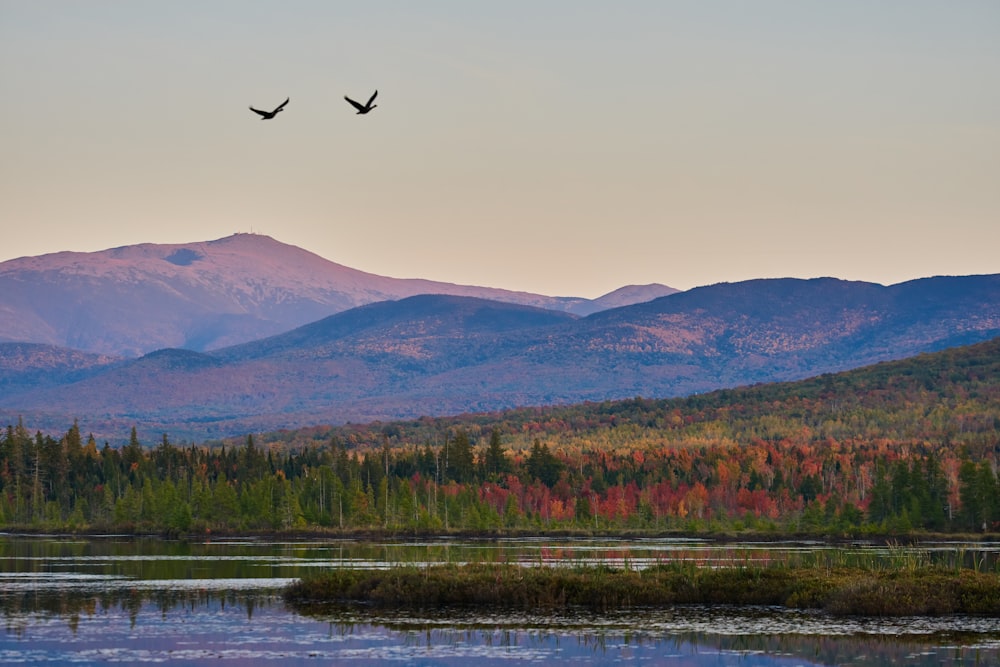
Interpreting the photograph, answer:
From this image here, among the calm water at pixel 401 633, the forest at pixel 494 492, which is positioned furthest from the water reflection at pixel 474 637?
the forest at pixel 494 492

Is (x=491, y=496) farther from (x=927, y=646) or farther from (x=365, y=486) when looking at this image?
(x=927, y=646)

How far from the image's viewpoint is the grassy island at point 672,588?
63.1 m

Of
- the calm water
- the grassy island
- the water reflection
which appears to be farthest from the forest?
the water reflection

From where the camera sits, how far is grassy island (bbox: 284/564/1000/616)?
63.1 metres

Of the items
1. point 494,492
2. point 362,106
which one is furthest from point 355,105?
point 494,492

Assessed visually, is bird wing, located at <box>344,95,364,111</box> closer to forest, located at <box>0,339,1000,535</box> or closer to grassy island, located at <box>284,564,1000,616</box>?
grassy island, located at <box>284,564,1000,616</box>

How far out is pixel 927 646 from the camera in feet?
178

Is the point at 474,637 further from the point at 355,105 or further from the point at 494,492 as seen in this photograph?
the point at 494,492

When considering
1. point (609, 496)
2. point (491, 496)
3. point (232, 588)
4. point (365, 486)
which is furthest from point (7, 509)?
point (232, 588)

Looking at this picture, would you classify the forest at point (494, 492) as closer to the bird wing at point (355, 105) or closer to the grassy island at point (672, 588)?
the grassy island at point (672, 588)

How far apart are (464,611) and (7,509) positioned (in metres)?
112

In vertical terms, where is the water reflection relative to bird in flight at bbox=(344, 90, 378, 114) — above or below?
below

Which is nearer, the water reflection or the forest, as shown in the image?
the water reflection

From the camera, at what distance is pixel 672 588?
67500 millimetres
